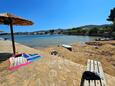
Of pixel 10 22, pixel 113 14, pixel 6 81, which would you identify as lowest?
pixel 6 81

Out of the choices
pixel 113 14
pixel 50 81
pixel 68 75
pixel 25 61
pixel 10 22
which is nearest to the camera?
pixel 50 81

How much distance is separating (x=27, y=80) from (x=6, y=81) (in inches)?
26.9

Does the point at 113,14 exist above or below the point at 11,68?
above

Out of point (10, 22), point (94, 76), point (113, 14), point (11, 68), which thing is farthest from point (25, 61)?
point (113, 14)

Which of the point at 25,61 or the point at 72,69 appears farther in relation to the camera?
the point at 25,61

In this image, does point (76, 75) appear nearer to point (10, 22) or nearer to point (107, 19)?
point (10, 22)

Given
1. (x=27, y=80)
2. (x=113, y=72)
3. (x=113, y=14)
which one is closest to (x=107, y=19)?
(x=113, y=14)

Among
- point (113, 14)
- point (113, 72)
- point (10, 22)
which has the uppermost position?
point (113, 14)

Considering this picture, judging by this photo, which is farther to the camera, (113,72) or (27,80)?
(113,72)

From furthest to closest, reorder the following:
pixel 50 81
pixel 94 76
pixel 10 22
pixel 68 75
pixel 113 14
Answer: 1. pixel 113 14
2. pixel 10 22
3. pixel 68 75
4. pixel 50 81
5. pixel 94 76

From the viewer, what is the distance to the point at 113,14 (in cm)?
6103

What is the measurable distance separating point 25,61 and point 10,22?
104 inches

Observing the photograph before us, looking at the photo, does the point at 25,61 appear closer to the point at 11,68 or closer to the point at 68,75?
the point at 11,68

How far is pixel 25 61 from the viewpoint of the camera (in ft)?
25.5
